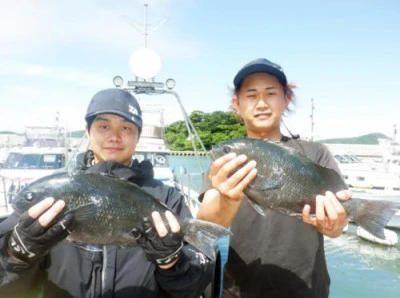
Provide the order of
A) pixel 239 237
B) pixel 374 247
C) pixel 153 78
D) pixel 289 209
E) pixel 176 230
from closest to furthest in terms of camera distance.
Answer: pixel 176 230 < pixel 289 209 < pixel 239 237 < pixel 153 78 < pixel 374 247

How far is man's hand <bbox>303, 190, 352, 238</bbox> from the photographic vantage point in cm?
234

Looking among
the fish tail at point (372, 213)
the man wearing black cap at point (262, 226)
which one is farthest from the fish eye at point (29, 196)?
the fish tail at point (372, 213)

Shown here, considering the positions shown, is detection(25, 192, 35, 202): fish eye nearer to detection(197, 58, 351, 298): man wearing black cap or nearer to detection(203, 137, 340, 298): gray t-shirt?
detection(197, 58, 351, 298): man wearing black cap

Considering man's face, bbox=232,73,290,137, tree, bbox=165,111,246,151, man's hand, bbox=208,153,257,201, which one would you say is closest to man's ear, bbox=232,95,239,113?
man's face, bbox=232,73,290,137

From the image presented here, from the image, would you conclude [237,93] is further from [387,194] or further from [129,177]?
[387,194]

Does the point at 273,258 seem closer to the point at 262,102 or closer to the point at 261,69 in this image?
the point at 262,102

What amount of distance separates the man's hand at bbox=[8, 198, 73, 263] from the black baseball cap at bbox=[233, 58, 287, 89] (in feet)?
4.96

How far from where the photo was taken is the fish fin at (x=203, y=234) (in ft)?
7.72

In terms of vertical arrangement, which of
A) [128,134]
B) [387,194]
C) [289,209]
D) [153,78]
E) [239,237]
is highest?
[153,78]

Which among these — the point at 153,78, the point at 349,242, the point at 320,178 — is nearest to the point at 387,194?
the point at 349,242

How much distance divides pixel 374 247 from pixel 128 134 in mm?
15565

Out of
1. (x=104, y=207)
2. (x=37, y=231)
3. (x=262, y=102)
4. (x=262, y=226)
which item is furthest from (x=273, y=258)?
(x=37, y=231)

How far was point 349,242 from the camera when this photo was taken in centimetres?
1627

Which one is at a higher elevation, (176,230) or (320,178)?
(320,178)
